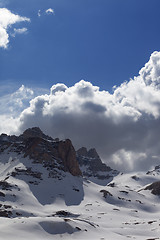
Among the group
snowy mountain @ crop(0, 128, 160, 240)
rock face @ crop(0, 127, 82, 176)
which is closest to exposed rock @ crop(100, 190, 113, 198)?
snowy mountain @ crop(0, 128, 160, 240)

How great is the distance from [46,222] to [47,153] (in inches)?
4830

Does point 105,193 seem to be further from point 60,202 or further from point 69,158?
point 69,158

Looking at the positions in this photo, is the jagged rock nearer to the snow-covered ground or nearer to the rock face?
the rock face

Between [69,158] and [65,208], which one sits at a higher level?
[69,158]

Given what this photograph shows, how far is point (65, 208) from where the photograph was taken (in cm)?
11894

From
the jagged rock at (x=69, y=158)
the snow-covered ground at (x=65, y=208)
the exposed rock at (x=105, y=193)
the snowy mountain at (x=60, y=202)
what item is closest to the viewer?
the snow-covered ground at (x=65, y=208)

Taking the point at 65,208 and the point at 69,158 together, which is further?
the point at 69,158

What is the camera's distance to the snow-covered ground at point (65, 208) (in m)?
52.2

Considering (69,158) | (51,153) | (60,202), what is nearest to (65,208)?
(60,202)

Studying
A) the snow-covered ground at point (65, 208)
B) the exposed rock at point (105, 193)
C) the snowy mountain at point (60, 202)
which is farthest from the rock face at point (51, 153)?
the exposed rock at point (105, 193)

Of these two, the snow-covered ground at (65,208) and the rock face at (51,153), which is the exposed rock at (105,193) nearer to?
the snow-covered ground at (65,208)

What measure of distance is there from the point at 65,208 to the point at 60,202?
30.7 feet

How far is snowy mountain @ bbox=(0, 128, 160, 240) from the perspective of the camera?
175 ft

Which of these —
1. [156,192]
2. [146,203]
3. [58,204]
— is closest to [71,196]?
[58,204]
